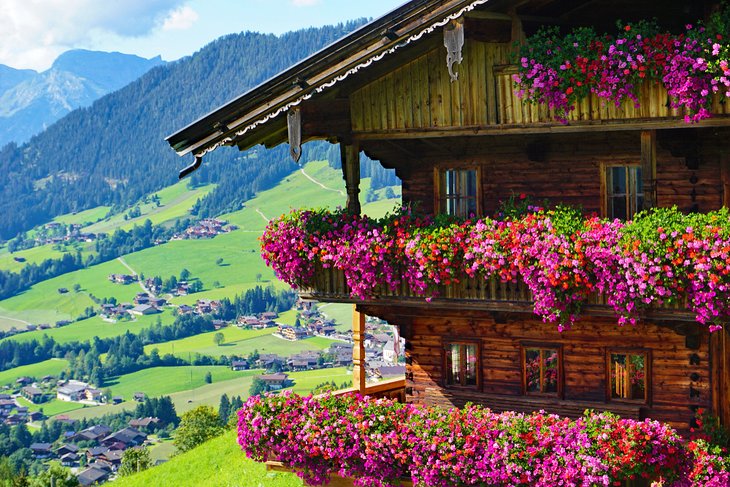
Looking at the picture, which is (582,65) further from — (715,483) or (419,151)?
(715,483)

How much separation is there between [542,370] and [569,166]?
3582 millimetres

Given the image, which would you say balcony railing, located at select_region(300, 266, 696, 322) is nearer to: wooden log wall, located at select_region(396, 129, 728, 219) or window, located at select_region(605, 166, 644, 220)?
wooden log wall, located at select_region(396, 129, 728, 219)

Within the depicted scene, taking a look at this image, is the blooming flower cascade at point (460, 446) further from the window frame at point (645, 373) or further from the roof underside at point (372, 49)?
the roof underside at point (372, 49)

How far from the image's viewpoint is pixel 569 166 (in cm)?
1903

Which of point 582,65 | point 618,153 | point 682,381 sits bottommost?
point 682,381

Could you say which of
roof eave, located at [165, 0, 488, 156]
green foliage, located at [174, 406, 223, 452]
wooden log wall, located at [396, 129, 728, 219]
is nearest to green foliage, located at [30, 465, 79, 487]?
green foliage, located at [174, 406, 223, 452]

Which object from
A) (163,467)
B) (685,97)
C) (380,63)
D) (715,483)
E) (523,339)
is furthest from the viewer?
(163,467)

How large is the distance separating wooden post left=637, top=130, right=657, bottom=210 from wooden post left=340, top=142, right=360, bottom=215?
4672mm

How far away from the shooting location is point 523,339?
19.6 m

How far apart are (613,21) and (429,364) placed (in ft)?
22.7

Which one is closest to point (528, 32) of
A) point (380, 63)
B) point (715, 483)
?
point (380, 63)

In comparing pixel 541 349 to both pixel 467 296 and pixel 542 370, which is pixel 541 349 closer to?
pixel 542 370

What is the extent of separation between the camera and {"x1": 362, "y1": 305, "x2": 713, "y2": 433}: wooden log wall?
60.6 ft

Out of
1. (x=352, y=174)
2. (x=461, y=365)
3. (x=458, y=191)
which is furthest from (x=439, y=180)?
(x=461, y=365)
